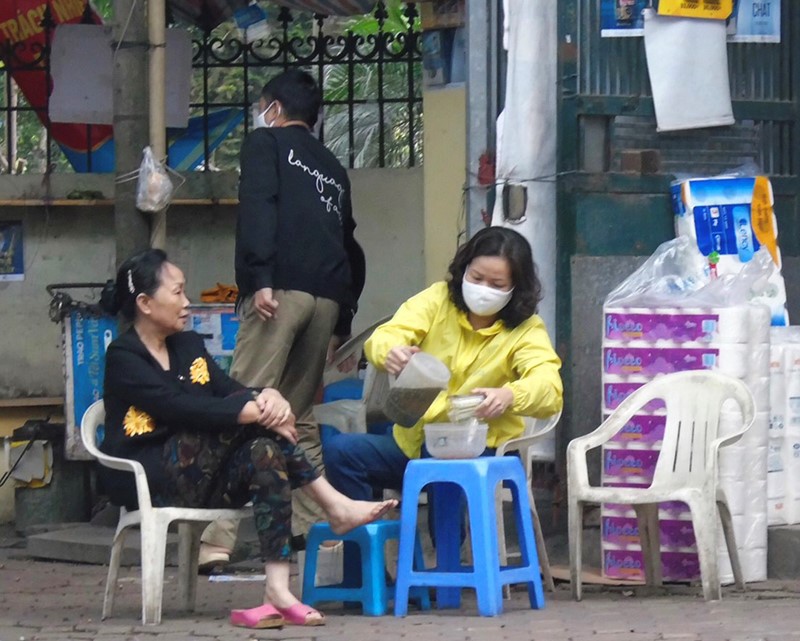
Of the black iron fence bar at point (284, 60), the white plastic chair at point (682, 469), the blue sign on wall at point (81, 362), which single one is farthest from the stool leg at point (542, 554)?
the black iron fence bar at point (284, 60)

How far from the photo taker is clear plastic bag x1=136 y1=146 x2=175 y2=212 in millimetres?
6922

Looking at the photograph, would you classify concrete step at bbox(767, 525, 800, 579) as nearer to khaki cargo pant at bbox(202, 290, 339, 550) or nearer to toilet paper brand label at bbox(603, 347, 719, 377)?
toilet paper brand label at bbox(603, 347, 719, 377)

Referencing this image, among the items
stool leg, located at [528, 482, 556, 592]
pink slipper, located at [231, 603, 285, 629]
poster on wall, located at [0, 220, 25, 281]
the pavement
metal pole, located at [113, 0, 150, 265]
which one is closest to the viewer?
the pavement

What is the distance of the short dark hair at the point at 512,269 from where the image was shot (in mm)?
5449

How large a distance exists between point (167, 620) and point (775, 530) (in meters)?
2.36

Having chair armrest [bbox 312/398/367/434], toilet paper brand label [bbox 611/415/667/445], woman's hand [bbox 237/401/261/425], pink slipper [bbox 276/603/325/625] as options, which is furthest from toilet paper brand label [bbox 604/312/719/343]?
pink slipper [bbox 276/603/325/625]

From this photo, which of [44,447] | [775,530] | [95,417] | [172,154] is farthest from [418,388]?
[172,154]

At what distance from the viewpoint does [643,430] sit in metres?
5.99

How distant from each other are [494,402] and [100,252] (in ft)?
13.0

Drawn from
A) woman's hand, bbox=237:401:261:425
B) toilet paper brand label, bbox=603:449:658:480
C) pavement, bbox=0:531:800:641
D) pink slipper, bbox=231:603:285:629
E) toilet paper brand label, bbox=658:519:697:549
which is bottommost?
pavement, bbox=0:531:800:641

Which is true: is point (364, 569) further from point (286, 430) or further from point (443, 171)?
point (443, 171)

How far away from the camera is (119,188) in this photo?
7.05 m

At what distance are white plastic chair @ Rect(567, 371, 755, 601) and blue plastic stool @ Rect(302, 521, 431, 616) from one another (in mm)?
619

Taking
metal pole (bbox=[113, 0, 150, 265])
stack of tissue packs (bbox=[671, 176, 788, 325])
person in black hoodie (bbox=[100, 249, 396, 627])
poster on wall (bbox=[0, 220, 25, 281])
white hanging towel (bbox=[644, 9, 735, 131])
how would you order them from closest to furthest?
person in black hoodie (bbox=[100, 249, 396, 627]) < stack of tissue packs (bbox=[671, 176, 788, 325]) < white hanging towel (bbox=[644, 9, 735, 131]) < metal pole (bbox=[113, 0, 150, 265]) < poster on wall (bbox=[0, 220, 25, 281])
